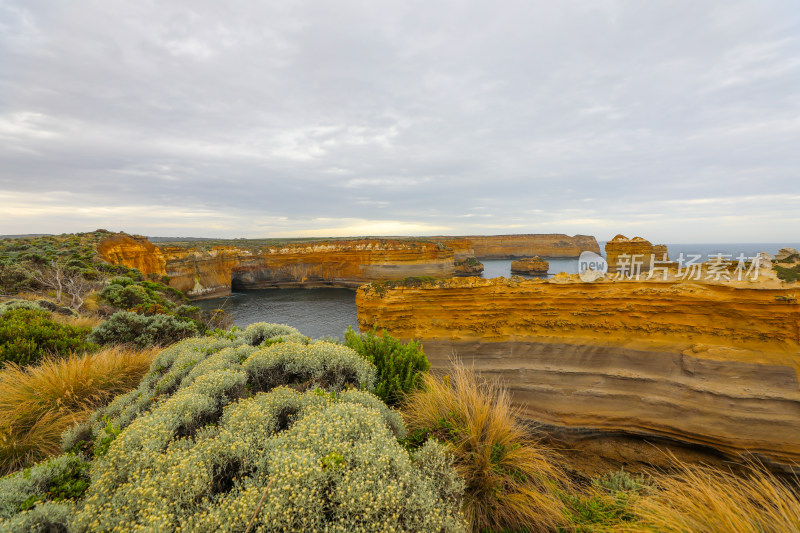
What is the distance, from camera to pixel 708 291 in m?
10.3

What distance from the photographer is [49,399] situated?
417 cm

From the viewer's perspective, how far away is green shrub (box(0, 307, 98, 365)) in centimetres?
554

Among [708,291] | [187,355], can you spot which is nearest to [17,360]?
[187,355]

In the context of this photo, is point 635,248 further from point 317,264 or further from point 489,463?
point 489,463

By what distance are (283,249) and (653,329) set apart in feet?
141

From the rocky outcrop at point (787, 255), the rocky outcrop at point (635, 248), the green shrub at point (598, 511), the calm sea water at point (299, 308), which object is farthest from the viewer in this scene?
the rocky outcrop at point (635, 248)

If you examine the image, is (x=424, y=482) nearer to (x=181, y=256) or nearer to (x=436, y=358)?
(x=436, y=358)

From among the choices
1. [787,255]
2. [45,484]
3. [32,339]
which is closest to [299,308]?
[32,339]

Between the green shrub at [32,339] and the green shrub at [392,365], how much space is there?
5641mm

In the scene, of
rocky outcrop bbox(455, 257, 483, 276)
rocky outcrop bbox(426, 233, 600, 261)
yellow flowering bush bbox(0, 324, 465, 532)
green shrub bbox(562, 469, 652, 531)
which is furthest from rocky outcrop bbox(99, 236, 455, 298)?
rocky outcrop bbox(426, 233, 600, 261)

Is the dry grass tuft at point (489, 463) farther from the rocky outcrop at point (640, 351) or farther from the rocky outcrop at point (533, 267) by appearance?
the rocky outcrop at point (533, 267)

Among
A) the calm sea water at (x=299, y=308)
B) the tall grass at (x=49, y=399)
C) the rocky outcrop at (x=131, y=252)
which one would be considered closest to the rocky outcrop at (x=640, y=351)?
the tall grass at (x=49, y=399)

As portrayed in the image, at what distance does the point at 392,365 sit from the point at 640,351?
35.3 feet

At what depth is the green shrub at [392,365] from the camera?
4727 millimetres
